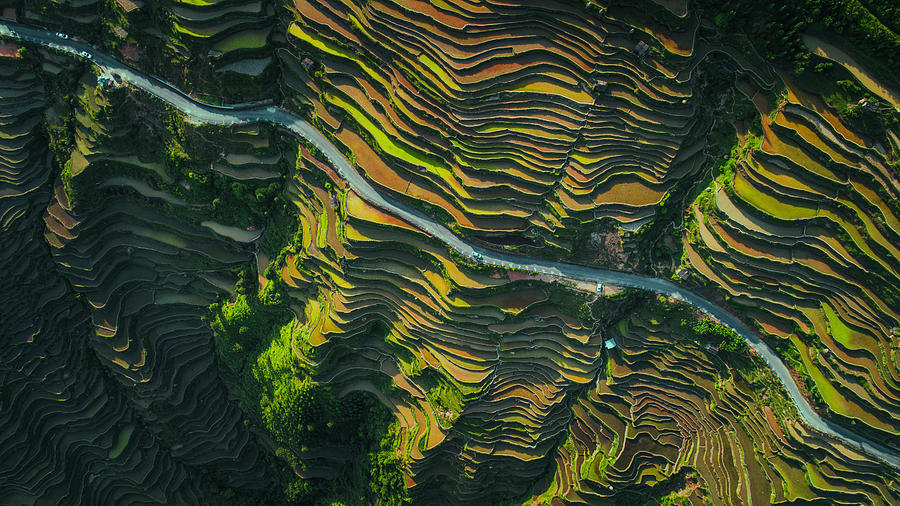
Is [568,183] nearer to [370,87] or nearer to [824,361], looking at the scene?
[370,87]

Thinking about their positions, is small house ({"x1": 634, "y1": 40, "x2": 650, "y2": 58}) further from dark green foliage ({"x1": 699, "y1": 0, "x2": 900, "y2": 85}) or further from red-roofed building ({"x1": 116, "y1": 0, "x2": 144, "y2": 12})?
red-roofed building ({"x1": 116, "y1": 0, "x2": 144, "y2": 12})

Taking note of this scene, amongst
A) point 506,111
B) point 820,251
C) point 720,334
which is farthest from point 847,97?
point 506,111

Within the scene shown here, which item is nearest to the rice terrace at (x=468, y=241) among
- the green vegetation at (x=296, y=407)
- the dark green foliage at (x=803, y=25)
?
the dark green foliage at (x=803, y=25)

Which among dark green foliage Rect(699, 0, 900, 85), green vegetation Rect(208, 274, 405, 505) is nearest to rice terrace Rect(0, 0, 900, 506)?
dark green foliage Rect(699, 0, 900, 85)

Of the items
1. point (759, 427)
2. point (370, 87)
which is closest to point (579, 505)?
point (759, 427)

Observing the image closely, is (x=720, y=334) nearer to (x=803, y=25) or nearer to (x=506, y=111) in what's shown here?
(x=803, y=25)

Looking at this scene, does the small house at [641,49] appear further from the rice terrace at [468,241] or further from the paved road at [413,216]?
the paved road at [413,216]
